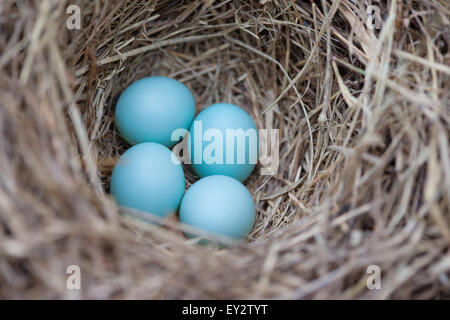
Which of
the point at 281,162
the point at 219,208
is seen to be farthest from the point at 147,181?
the point at 281,162

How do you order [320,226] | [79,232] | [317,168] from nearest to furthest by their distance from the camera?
1. [79,232]
2. [320,226]
3. [317,168]

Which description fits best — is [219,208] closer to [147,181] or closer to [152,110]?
[147,181]

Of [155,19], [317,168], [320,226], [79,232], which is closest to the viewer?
[79,232]

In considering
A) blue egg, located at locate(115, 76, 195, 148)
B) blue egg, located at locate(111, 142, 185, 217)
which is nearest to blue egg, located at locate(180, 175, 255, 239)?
blue egg, located at locate(111, 142, 185, 217)

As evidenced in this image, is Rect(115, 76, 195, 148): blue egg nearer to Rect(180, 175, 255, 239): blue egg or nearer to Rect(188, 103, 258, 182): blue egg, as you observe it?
Rect(188, 103, 258, 182): blue egg

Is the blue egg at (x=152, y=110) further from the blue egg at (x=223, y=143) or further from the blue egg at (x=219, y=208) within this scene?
the blue egg at (x=219, y=208)
